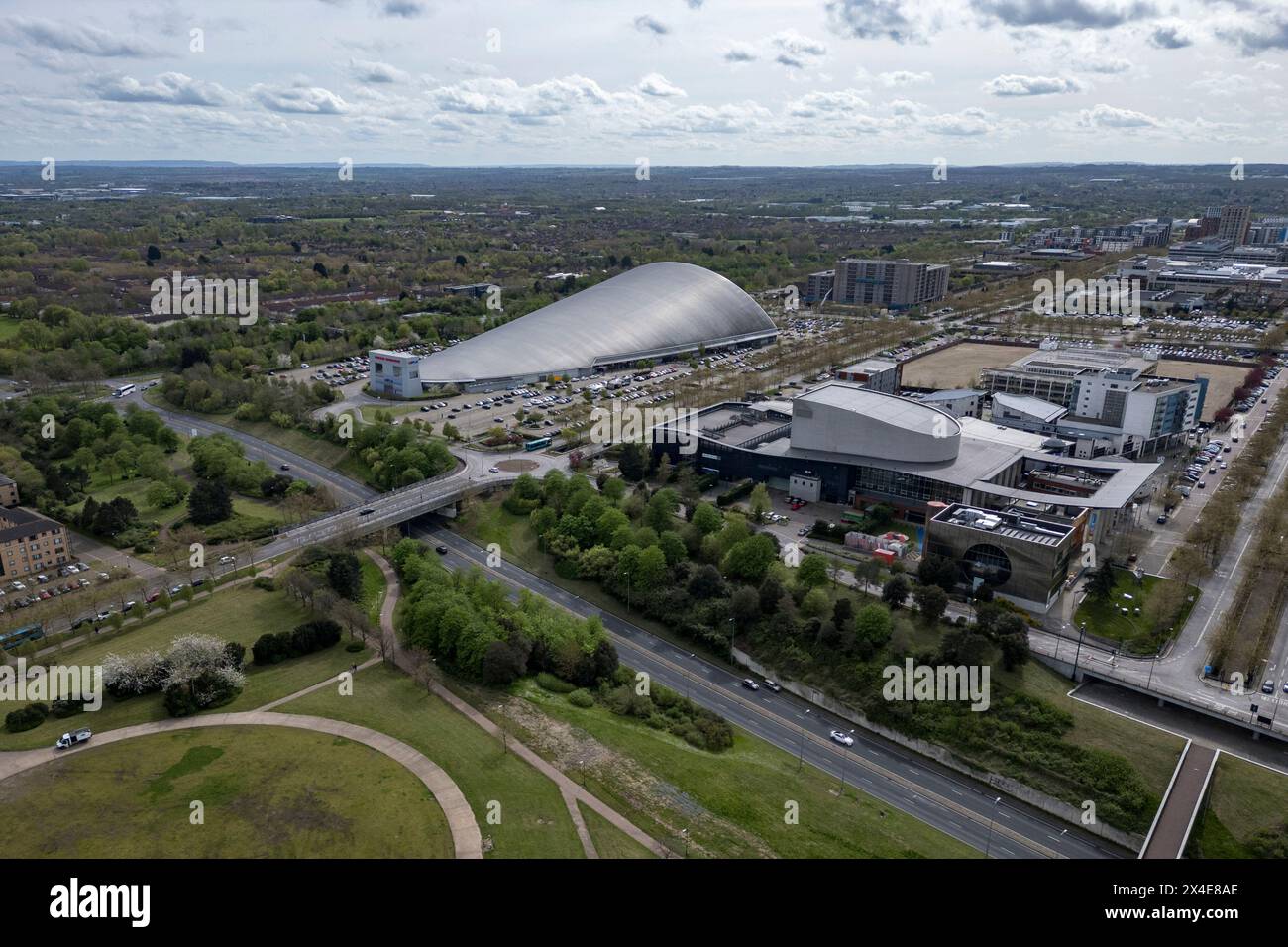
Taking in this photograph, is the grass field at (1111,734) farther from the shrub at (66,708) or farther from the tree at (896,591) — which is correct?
the shrub at (66,708)

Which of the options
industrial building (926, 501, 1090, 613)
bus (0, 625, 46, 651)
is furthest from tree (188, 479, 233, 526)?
industrial building (926, 501, 1090, 613)

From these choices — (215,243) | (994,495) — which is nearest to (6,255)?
(215,243)

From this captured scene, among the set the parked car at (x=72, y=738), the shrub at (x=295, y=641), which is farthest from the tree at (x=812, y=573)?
the parked car at (x=72, y=738)

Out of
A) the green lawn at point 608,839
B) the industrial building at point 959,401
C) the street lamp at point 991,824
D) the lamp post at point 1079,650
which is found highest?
the industrial building at point 959,401

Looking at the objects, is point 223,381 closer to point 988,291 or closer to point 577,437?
point 577,437

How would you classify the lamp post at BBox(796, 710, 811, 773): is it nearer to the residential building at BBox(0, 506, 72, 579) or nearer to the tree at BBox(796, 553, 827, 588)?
the tree at BBox(796, 553, 827, 588)

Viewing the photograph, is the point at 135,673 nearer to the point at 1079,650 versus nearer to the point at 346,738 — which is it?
the point at 346,738
